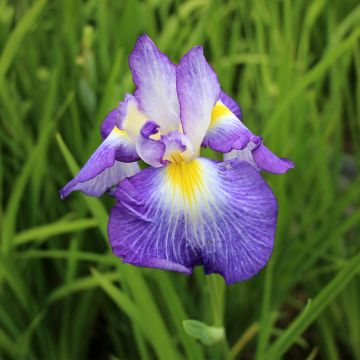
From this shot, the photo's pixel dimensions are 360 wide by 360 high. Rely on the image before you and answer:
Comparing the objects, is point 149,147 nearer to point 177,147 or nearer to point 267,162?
point 177,147

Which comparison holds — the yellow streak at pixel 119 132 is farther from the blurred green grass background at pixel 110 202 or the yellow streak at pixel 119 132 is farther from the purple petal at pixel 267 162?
the blurred green grass background at pixel 110 202

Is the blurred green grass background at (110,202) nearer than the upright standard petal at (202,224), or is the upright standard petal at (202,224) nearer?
the upright standard petal at (202,224)

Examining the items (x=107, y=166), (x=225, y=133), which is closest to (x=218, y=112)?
(x=225, y=133)

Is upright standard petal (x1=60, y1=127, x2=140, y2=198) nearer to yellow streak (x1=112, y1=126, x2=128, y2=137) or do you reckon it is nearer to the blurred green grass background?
yellow streak (x1=112, y1=126, x2=128, y2=137)

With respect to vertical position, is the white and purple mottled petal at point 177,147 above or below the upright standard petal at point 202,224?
above

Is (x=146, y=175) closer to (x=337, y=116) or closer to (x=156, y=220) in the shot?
(x=156, y=220)

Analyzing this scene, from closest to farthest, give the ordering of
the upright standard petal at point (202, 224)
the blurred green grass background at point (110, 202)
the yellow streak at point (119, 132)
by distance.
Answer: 1. the upright standard petal at point (202, 224)
2. the yellow streak at point (119, 132)
3. the blurred green grass background at point (110, 202)

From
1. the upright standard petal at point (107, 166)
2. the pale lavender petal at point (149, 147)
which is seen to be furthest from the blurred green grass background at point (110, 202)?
the pale lavender petal at point (149, 147)
